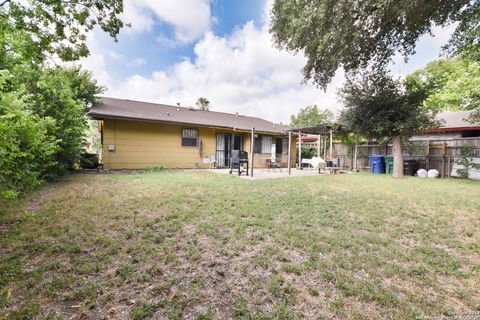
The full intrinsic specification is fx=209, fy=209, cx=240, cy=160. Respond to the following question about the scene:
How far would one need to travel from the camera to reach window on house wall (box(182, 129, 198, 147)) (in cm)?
1177

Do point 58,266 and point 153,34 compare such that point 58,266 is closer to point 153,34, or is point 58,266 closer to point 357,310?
point 357,310

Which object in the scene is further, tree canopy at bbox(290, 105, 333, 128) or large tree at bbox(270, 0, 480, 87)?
tree canopy at bbox(290, 105, 333, 128)

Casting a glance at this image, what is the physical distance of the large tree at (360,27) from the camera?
4.14 meters

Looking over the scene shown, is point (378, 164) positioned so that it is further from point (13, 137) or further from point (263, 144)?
point (13, 137)

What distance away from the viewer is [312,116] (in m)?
29.2

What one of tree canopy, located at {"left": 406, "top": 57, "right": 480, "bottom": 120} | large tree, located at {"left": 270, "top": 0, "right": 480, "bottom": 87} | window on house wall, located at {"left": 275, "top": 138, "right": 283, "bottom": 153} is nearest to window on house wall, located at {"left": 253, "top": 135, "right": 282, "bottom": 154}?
window on house wall, located at {"left": 275, "top": 138, "right": 283, "bottom": 153}

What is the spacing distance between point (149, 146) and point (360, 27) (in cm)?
987

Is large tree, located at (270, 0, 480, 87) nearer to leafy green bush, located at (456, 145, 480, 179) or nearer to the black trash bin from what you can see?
leafy green bush, located at (456, 145, 480, 179)

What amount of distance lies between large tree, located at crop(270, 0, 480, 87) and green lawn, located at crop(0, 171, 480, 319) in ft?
12.2

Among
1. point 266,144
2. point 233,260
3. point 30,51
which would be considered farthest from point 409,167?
point 30,51

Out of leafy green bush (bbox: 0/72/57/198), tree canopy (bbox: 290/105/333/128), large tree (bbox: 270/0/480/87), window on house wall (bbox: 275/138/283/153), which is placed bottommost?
leafy green bush (bbox: 0/72/57/198)

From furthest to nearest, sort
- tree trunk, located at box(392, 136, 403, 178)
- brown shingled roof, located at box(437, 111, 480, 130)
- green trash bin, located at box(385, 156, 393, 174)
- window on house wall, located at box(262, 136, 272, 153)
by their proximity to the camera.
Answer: window on house wall, located at box(262, 136, 272, 153), green trash bin, located at box(385, 156, 393, 174), brown shingled roof, located at box(437, 111, 480, 130), tree trunk, located at box(392, 136, 403, 178)

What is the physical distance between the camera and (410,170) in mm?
10695

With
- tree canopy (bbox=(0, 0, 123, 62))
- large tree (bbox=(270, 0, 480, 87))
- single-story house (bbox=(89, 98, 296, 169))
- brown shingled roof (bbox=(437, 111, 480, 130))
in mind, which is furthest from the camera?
brown shingled roof (bbox=(437, 111, 480, 130))
